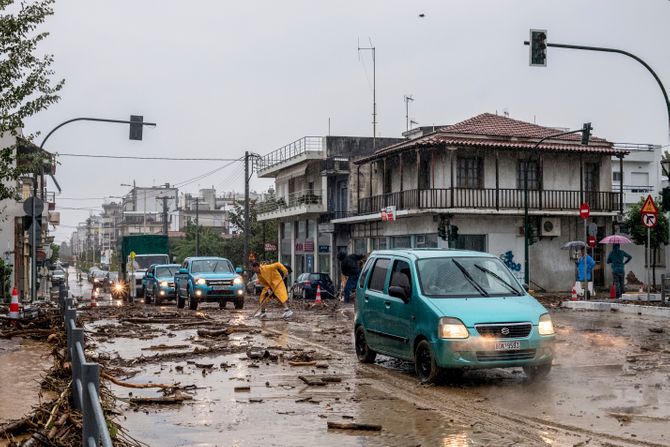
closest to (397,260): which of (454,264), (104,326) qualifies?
(454,264)

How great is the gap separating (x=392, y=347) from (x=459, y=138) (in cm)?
3236

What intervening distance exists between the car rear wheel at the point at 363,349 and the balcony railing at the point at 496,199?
2857 cm

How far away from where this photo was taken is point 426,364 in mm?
11102

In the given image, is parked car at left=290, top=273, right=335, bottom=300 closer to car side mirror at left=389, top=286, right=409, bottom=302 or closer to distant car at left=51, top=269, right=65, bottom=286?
car side mirror at left=389, top=286, right=409, bottom=302

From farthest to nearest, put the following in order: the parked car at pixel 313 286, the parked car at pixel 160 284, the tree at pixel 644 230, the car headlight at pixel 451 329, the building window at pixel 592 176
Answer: the tree at pixel 644 230
the building window at pixel 592 176
the parked car at pixel 313 286
the parked car at pixel 160 284
the car headlight at pixel 451 329

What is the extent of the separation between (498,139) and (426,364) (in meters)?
34.5

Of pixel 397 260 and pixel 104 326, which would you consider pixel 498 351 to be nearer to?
pixel 397 260

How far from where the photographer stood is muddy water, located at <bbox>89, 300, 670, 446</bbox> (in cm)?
791

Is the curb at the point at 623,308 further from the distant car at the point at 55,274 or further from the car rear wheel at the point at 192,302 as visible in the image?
the distant car at the point at 55,274

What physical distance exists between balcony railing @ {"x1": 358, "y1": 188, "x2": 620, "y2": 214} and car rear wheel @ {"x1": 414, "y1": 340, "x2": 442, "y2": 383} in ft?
100

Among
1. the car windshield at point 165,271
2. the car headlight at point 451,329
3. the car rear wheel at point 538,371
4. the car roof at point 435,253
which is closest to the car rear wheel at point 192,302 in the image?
the car windshield at point 165,271

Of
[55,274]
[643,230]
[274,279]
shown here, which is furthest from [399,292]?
[55,274]

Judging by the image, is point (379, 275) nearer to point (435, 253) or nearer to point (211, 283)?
point (435, 253)

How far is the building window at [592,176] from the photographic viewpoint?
45875 mm
